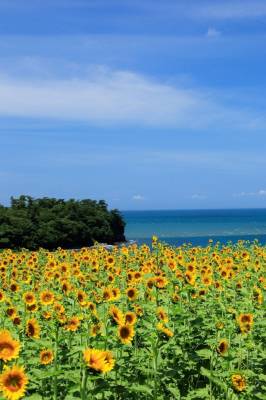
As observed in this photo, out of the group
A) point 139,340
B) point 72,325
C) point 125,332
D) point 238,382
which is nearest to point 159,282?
point 139,340

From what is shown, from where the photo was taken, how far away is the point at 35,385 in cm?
534

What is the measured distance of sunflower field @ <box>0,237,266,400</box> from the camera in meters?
5.09

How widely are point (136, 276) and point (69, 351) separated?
6.74 ft

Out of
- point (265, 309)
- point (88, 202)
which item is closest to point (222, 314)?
point (265, 309)

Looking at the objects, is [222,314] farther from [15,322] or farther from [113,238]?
[113,238]

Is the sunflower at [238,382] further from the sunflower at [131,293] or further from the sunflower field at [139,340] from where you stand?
the sunflower at [131,293]

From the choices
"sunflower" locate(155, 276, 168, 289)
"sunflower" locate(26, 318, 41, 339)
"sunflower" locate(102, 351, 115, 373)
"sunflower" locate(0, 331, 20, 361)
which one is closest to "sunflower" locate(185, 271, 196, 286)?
"sunflower" locate(155, 276, 168, 289)

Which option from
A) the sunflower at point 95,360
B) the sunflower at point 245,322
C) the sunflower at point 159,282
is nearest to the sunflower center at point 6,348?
the sunflower at point 95,360

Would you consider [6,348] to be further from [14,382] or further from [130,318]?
[130,318]

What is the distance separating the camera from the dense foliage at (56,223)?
3117cm

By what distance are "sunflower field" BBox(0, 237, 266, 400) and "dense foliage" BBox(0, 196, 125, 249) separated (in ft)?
71.5

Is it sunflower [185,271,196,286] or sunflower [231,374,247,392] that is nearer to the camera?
sunflower [231,374,247,392]

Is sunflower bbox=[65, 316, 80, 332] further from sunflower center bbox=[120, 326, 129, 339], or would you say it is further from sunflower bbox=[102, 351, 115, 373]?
sunflower bbox=[102, 351, 115, 373]

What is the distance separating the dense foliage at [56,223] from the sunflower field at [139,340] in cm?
2178
